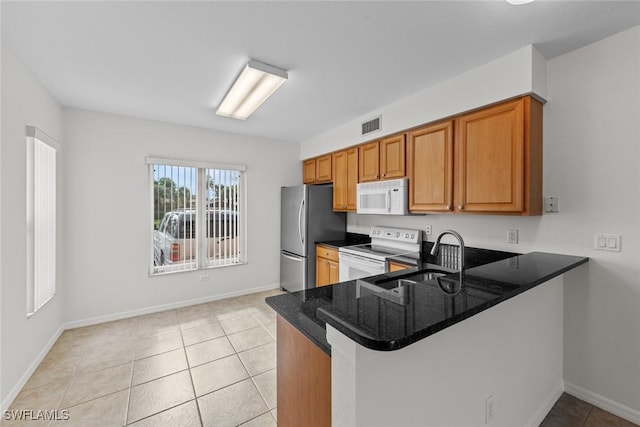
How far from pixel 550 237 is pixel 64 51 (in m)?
3.92

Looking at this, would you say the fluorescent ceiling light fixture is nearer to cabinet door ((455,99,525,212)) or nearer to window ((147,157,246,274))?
window ((147,157,246,274))

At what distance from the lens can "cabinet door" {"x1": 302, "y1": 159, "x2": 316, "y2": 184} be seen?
4.47m

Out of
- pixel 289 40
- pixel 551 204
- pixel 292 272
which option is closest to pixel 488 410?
pixel 551 204

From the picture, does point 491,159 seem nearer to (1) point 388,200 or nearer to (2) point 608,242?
(2) point 608,242

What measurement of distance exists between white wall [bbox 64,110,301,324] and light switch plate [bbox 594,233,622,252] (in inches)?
160

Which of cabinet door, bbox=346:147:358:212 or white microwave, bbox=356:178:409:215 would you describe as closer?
white microwave, bbox=356:178:409:215

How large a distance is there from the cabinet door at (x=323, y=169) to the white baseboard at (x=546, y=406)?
Answer: 3.18 meters

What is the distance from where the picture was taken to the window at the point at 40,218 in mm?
2271

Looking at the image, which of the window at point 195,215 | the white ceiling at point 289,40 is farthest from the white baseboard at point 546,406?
the window at point 195,215

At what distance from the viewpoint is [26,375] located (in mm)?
2166

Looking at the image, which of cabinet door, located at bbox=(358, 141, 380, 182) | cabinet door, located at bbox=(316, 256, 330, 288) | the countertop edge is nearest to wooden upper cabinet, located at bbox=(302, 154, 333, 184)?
cabinet door, located at bbox=(358, 141, 380, 182)

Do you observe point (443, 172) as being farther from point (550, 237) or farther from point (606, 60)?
point (606, 60)

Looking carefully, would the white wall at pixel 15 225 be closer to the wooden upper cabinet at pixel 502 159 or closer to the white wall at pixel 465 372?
the white wall at pixel 465 372

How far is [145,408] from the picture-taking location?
6.16 feet
